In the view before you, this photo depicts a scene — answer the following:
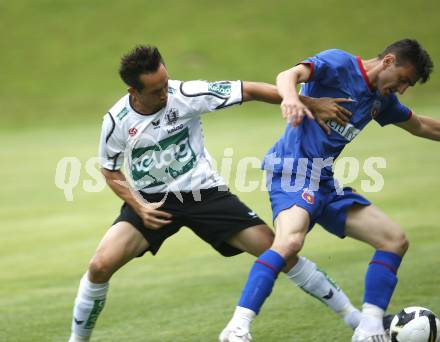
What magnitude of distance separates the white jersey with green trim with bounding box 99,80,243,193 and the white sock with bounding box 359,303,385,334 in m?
1.43

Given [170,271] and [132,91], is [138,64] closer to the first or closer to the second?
[132,91]

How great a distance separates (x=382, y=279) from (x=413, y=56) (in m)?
1.50

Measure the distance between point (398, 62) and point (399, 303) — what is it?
2.38 metres

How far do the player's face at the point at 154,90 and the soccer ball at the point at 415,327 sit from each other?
2.17 meters

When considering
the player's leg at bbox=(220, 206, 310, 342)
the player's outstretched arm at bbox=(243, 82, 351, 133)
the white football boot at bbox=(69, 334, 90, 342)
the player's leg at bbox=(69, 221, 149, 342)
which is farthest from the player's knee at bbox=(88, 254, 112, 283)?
the player's outstretched arm at bbox=(243, 82, 351, 133)

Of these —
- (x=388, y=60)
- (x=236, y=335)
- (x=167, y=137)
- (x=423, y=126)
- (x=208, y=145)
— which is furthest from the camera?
(x=208, y=145)

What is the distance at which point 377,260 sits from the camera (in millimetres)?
5668

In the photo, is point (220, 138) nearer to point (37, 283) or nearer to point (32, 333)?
point (37, 283)

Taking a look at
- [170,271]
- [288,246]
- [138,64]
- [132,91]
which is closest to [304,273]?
[288,246]

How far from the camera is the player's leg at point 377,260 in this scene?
217 inches

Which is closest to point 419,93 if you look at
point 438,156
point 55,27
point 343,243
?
point 438,156

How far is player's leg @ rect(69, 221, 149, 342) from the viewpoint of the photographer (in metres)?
5.71

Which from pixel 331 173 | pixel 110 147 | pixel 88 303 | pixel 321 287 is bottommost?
pixel 88 303

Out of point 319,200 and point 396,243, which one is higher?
→ point 319,200
